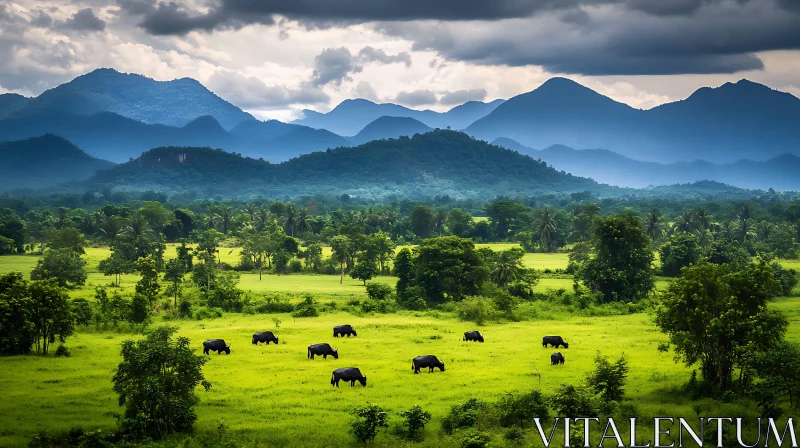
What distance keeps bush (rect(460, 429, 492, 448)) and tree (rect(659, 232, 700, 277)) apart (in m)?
58.9

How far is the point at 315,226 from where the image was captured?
126438 millimetres

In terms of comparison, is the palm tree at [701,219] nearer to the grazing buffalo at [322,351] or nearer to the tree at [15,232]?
the grazing buffalo at [322,351]

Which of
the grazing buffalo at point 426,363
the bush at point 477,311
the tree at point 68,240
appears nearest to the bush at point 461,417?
the grazing buffalo at point 426,363

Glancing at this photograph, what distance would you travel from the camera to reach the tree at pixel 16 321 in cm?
3362

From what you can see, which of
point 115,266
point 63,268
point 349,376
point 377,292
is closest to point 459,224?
point 377,292

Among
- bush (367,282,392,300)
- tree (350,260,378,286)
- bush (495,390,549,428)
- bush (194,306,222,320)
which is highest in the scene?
tree (350,260,378,286)

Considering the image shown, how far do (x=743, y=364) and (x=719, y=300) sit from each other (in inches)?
113

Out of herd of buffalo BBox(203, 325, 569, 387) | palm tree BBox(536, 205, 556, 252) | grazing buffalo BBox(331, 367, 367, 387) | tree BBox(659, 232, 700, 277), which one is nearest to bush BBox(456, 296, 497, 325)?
herd of buffalo BBox(203, 325, 569, 387)

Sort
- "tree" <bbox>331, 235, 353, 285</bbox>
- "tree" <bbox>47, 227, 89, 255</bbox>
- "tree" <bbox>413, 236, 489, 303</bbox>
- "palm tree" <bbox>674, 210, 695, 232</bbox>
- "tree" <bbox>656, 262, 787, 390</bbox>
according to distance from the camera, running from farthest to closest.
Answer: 1. "palm tree" <bbox>674, 210, 695, 232</bbox>
2. "tree" <bbox>331, 235, 353, 285</bbox>
3. "tree" <bbox>47, 227, 89, 255</bbox>
4. "tree" <bbox>413, 236, 489, 303</bbox>
5. "tree" <bbox>656, 262, 787, 390</bbox>

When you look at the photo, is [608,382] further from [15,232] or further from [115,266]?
[15,232]

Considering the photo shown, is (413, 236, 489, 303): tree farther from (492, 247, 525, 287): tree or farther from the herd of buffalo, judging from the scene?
the herd of buffalo

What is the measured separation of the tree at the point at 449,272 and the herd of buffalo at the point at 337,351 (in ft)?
55.3

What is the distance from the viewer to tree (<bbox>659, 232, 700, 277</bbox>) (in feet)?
250

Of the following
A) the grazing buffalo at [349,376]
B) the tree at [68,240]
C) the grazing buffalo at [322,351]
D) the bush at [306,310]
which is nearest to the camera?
the grazing buffalo at [349,376]
